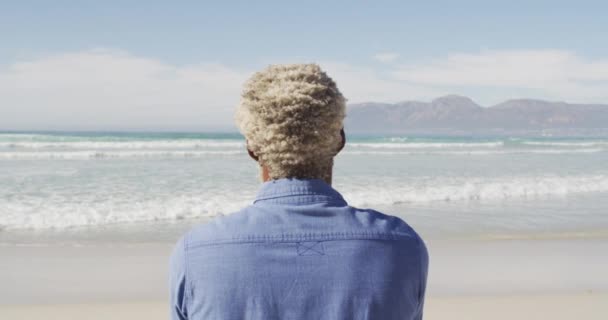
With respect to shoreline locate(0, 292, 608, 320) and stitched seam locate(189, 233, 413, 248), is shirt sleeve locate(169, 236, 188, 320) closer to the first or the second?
stitched seam locate(189, 233, 413, 248)

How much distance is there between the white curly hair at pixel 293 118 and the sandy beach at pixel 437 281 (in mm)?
3553

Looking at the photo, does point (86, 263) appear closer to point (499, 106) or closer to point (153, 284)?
point (153, 284)

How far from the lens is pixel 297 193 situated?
133cm

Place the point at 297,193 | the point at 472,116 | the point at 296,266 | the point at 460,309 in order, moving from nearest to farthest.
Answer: the point at 296,266 → the point at 297,193 → the point at 460,309 → the point at 472,116

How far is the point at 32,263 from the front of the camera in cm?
608

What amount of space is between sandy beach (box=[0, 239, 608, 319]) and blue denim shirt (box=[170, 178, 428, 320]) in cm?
355

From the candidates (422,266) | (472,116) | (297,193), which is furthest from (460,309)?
(472,116)

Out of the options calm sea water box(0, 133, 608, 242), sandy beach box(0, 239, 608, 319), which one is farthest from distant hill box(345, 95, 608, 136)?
sandy beach box(0, 239, 608, 319)

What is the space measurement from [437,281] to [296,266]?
186 inches

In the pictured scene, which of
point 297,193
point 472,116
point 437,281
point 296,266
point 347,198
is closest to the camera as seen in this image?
point 296,266

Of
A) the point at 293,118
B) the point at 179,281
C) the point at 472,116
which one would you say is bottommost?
the point at 179,281

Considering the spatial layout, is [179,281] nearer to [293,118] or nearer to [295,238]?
[295,238]

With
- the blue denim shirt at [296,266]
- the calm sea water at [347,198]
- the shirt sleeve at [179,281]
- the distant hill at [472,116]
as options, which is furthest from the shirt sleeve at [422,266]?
the distant hill at [472,116]

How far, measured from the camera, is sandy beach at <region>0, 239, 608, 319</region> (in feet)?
15.6
